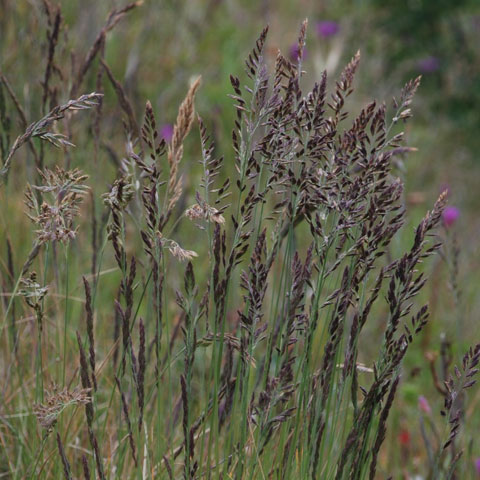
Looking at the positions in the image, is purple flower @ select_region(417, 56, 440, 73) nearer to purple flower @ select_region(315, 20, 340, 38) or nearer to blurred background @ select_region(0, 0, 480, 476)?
blurred background @ select_region(0, 0, 480, 476)

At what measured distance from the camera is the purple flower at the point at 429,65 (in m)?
4.64

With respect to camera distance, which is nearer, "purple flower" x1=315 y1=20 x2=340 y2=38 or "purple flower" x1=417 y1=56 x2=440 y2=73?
"purple flower" x1=417 y1=56 x2=440 y2=73

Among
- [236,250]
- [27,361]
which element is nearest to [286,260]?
[236,250]

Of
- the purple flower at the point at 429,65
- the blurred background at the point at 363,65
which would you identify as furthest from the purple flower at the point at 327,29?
the purple flower at the point at 429,65

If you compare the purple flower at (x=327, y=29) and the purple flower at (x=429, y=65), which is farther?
the purple flower at (x=327, y=29)

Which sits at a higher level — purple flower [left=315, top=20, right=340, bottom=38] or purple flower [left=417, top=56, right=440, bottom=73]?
purple flower [left=315, top=20, right=340, bottom=38]

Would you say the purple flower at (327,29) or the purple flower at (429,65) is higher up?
the purple flower at (327,29)

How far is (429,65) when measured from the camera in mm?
4637

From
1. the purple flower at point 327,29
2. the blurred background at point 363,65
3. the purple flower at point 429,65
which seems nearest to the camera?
the blurred background at point 363,65

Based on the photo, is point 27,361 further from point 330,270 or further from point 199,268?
point 199,268

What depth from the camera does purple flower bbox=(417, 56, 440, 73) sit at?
15.2 ft

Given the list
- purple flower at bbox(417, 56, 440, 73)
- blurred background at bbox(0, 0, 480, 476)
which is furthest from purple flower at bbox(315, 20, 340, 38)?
purple flower at bbox(417, 56, 440, 73)

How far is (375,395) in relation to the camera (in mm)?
1290

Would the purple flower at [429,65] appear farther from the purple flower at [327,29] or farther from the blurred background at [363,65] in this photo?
the purple flower at [327,29]
